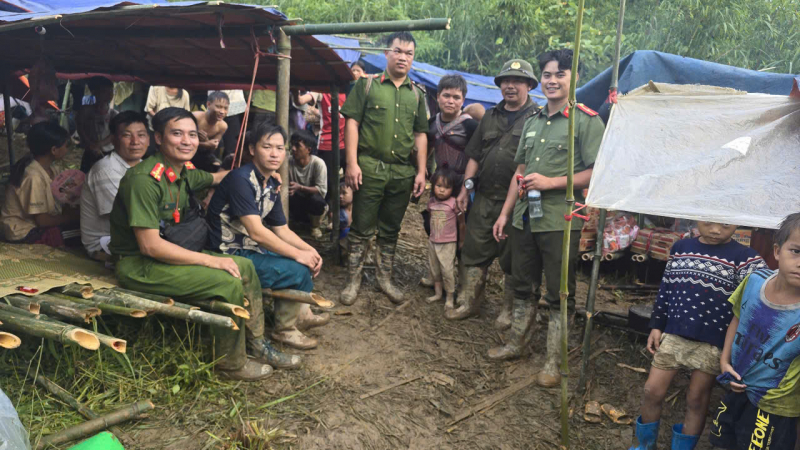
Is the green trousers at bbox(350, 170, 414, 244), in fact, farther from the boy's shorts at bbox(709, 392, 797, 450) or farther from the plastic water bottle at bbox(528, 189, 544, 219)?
the boy's shorts at bbox(709, 392, 797, 450)

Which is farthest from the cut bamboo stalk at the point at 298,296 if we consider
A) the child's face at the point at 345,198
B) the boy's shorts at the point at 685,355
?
the child's face at the point at 345,198

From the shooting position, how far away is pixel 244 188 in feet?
13.3

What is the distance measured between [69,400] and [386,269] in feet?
9.27

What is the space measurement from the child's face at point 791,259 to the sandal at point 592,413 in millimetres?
1616

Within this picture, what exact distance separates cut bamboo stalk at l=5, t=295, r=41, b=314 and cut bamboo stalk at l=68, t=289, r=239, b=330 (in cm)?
35

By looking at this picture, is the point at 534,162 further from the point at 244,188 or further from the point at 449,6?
the point at 449,6

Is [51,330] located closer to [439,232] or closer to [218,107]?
[439,232]

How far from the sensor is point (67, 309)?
3193 mm

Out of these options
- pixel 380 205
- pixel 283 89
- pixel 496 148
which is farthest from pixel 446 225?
pixel 283 89

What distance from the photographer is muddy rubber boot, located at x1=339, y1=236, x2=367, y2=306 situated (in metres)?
5.25

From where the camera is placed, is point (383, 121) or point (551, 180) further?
point (383, 121)

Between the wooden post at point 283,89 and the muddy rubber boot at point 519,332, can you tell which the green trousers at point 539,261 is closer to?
the muddy rubber boot at point 519,332

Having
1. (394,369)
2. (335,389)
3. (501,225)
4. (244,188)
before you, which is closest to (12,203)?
(244,188)

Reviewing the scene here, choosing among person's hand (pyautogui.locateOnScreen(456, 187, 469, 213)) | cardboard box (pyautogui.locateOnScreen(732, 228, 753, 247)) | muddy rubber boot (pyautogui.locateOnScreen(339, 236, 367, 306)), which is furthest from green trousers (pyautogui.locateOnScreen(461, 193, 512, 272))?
cardboard box (pyautogui.locateOnScreen(732, 228, 753, 247))
